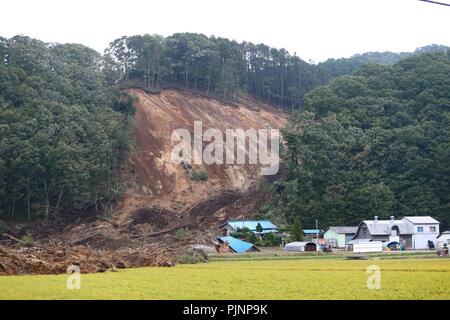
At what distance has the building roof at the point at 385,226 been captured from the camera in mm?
60438

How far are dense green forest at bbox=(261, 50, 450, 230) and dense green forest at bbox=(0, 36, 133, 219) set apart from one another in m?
20.7

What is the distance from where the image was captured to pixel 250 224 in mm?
67875

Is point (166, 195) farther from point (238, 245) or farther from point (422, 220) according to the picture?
point (422, 220)

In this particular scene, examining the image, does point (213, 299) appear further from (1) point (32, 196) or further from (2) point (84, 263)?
(1) point (32, 196)

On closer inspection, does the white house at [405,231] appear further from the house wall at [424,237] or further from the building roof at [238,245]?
the building roof at [238,245]

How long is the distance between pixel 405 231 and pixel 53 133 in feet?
127

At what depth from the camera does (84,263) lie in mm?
34219

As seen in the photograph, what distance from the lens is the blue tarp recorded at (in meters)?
66.8

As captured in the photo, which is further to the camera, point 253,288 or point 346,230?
point 346,230

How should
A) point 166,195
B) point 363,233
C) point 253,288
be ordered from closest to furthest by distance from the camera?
point 253,288 < point 363,233 < point 166,195

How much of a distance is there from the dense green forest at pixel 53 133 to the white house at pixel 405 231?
29.1 m

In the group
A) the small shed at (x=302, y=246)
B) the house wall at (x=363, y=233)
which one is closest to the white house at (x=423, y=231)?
the house wall at (x=363, y=233)

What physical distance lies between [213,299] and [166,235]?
48325 mm

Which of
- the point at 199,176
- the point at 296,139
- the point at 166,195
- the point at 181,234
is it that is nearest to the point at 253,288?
the point at 181,234
